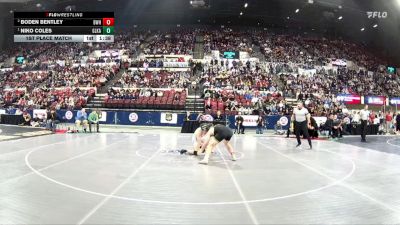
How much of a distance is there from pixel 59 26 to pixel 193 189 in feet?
43.1

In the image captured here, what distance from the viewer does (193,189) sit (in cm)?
637

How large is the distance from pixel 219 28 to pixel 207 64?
502 inches

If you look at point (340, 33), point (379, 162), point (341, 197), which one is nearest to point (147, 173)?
point (341, 197)

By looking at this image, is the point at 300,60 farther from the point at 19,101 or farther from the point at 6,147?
the point at 6,147

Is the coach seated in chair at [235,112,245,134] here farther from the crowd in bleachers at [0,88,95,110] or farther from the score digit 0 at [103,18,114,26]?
the crowd in bleachers at [0,88,95,110]

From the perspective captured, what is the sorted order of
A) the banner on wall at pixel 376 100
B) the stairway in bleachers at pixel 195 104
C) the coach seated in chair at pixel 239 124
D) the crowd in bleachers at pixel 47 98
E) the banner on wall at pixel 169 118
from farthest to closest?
1. the banner on wall at pixel 376 100
2. the crowd in bleachers at pixel 47 98
3. the stairway in bleachers at pixel 195 104
4. the banner on wall at pixel 169 118
5. the coach seated in chair at pixel 239 124

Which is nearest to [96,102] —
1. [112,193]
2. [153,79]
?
[153,79]

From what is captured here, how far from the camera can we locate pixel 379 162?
10008 mm

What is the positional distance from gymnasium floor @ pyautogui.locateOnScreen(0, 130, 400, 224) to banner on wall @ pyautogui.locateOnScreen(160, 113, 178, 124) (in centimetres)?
1344

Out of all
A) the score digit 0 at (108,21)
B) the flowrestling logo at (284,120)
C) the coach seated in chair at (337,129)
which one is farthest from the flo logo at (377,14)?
the score digit 0 at (108,21)

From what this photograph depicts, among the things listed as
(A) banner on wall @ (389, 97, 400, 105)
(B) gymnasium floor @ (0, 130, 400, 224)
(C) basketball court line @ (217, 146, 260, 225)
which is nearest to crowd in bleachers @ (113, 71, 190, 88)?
(A) banner on wall @ (389, 97, 400, 105)

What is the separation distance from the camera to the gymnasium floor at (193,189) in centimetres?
480

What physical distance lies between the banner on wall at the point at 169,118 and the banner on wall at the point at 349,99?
52.3 feet

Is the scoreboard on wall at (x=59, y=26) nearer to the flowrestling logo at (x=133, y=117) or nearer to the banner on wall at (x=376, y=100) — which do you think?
the flowrestling logo at (x=133, y=117)
